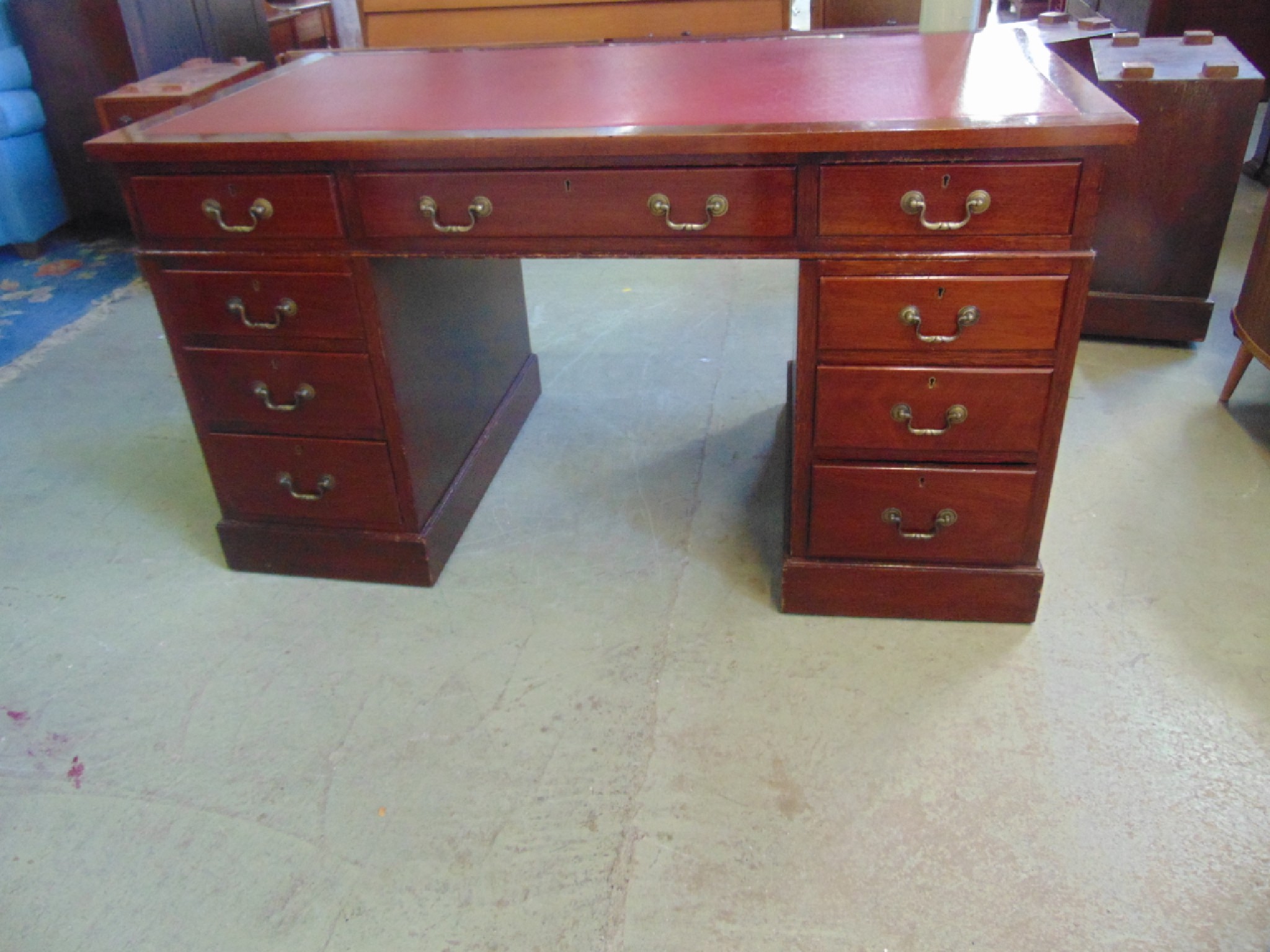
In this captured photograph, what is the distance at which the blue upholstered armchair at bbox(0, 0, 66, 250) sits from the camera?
3459mm

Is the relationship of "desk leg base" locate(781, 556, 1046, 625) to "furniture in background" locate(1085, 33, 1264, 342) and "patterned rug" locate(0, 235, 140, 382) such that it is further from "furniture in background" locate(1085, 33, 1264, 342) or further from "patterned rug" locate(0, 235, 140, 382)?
"patterned rug" locate(0, 235, 140, 382)

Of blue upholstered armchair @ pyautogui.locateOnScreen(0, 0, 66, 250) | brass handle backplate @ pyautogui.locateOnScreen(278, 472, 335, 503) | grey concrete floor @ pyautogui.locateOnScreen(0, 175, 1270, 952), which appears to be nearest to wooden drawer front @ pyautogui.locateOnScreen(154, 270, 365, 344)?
brass handle backplate @ pyautogui.locateOnScreen(278, 472, 335, 503)

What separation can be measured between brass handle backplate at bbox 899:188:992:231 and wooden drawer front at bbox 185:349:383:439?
94 centimetres

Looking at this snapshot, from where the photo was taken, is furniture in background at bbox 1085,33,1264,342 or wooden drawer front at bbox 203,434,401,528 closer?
wooden drawer front at bbox 203,434,401,528

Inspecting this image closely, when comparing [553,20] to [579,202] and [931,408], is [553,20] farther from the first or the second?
[931,408]

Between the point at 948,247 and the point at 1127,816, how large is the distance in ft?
2.80

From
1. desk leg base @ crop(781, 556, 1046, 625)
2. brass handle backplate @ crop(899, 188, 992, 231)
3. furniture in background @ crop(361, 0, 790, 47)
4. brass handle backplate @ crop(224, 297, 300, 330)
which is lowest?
desk leg base @ crop(781, 556, 1046, 625)

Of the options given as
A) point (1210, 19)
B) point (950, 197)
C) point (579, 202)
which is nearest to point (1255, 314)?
point (950, 197)

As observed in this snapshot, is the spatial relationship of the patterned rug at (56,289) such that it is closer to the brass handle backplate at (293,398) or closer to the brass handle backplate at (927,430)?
the brass handle backplate at (293,398)

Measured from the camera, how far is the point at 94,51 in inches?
138

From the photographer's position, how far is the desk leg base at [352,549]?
6.24 ft

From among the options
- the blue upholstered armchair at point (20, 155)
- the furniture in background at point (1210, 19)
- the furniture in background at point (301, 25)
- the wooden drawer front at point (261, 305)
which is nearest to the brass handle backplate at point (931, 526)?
the wooden drawer front at point (261, 305)

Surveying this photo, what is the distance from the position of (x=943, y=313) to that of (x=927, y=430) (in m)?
0.20

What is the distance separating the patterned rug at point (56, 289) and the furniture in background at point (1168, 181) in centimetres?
304
